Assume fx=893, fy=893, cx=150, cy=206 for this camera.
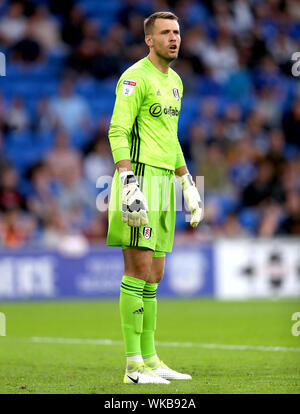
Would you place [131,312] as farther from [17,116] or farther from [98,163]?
[17,116]

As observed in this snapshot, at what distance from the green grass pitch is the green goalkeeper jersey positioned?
1567 millimetres

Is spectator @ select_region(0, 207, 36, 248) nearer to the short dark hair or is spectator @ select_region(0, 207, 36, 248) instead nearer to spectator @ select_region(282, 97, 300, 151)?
spectator @ select_region(282, 97, 300, 151)

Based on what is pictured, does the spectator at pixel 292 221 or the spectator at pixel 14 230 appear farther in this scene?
the spectator at pixel 292 221

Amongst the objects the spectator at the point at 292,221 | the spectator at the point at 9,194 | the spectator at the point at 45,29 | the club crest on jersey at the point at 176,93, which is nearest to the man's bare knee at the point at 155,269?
the club crest on jersey at the point at 176,93

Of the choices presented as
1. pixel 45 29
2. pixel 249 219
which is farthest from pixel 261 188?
pixel 45 29

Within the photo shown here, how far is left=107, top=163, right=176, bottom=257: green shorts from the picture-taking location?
612 cm

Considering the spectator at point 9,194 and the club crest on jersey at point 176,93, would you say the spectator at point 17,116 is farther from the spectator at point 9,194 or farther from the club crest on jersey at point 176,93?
the club crest on jersey at point 176,93

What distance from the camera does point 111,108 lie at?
58.3 feet

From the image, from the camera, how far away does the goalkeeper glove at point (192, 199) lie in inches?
261

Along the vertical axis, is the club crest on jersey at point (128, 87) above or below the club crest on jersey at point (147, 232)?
above

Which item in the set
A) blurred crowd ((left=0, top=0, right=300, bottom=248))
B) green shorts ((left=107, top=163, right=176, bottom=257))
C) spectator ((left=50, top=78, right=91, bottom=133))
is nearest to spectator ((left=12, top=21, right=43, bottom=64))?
blurred crowd ((left=0, top=0, right=300, bottom=248))

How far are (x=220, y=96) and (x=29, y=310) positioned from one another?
7556 mm

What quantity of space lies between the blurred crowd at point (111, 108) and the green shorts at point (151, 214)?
8.27 meters

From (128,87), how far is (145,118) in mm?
267
